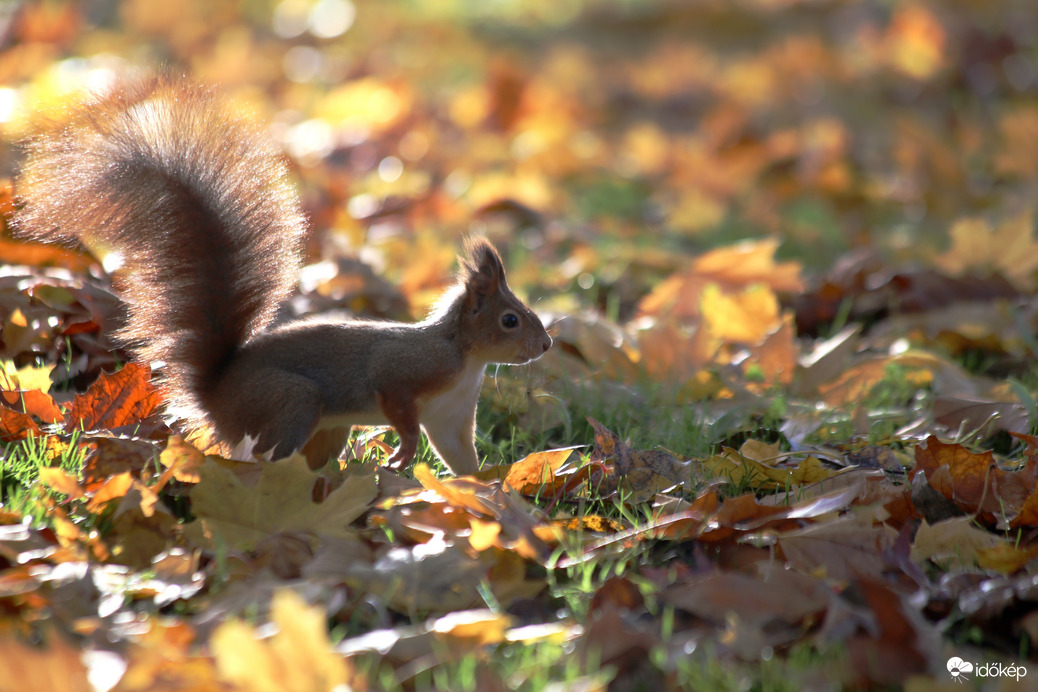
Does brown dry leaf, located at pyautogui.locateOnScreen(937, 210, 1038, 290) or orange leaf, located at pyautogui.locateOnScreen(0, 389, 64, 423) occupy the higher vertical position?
orange leaf, located at pyautogui.locateOnScreen(0, 389, 64, 423)

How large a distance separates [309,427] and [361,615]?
0.59 m

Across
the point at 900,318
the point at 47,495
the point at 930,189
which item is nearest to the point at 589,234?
the point at 900,318

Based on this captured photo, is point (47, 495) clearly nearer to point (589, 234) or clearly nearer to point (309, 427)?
point (309, 427)

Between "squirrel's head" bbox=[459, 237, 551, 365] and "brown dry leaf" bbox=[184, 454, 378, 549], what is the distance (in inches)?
26.6

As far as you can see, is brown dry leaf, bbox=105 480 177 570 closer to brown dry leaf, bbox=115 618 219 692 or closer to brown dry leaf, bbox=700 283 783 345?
brown dry leaf, bbox=115 618 219 692

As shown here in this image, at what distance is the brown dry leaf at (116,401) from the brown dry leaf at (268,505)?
0.49m

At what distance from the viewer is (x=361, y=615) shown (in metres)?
1.57

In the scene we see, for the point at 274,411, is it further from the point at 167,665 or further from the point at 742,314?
the point at 742,314

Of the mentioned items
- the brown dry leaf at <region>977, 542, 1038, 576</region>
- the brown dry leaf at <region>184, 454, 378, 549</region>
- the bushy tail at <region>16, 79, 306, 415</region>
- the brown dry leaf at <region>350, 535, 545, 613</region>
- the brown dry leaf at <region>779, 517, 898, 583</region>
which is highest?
the bushy tail at <region>16, 79, 306, 415</region>

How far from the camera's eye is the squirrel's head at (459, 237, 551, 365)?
2355 millimetres

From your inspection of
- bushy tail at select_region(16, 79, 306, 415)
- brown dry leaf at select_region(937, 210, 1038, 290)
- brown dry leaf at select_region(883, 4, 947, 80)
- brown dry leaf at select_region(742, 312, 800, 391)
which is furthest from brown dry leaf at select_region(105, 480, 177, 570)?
brown dry leaf at select_region(883, 4, 947, 80)

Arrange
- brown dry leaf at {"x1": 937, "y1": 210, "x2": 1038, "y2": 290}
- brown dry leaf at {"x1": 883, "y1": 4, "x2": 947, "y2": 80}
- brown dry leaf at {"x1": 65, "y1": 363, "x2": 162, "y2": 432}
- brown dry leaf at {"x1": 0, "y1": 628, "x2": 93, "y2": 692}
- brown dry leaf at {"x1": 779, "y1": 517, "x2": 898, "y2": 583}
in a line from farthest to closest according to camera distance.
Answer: brown dry leaf at {"x1": 883, "y1": 4, "x2": 947, "y2": 80} → brown dry leaf at {"x1": 937, "y1": 210, "x2": 1038, "y2": 290} → brown dry leaf at {"x1": 65, "y1": 363, "x2": 162, "y2": 432} → brown dry leaf at {"x1": 779, "y1": 517, "x2": 898, "y2": 583} → brown dry leaf at {"x1": 0, "y1": 628, "x2": 93, "y2": 692}

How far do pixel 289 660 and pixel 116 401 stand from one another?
3.71 feet

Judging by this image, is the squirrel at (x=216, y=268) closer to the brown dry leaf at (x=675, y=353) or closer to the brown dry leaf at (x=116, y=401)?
the brown dry leaf at (x=116, y=401)
